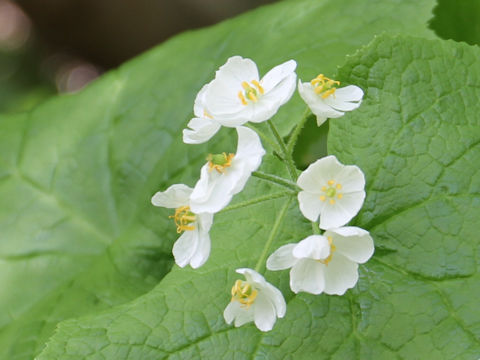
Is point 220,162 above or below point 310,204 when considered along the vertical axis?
above

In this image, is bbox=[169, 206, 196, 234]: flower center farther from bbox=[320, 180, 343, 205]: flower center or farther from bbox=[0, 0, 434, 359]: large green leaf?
bbox=[0, 0, 434, 359]: large green leaf

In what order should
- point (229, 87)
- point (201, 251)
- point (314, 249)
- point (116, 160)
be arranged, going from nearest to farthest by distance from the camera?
point (314, 249) < point (201, 251) < point (229, 87) < point (116, 160)

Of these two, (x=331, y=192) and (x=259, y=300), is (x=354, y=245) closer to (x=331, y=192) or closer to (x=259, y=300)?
(x=331, y=192)

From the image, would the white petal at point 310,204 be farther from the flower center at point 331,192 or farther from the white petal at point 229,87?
the white petal at point 229,87

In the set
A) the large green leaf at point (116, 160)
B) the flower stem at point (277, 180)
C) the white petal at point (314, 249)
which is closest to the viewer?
the white petal at point (314, 249)

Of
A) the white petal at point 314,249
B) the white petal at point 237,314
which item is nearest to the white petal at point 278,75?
the white petal at point 314,249

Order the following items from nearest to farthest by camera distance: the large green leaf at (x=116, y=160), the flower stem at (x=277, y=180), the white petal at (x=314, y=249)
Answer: the white petal at (x=314, y=249) < the flower stem at (x=277, y=180) < the large green leaf at (x=116, y=160)

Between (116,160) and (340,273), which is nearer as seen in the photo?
(340,273)

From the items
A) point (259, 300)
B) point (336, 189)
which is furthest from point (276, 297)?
point (336, 189)
